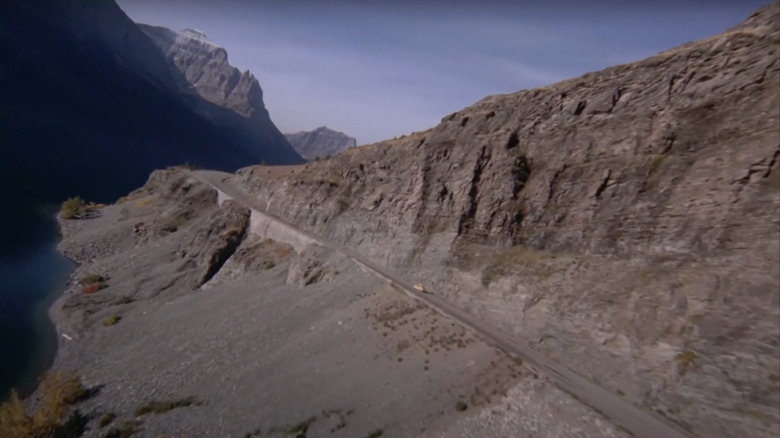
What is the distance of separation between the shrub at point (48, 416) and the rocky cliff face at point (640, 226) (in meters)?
25.8

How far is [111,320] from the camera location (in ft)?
127

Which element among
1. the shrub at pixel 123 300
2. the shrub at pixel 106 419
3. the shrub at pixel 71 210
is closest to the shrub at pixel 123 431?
the shrub at pixel 106 419

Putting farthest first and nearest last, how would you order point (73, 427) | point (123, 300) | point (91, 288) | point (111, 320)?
point (91, 288) < point (123, 300) < point (111, 320) < point (73, 427)

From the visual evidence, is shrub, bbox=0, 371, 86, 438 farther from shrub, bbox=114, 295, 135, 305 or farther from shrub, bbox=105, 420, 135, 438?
shrub, bbox=114, 295, 135, 305

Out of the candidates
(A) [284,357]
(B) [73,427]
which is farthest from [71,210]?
(A) [284,357]

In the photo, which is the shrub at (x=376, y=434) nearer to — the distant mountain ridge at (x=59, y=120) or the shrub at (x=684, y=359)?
the shrub at (x=684, y=359)

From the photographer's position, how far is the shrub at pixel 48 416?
23.2 meters

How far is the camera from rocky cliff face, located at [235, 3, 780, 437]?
15883 mm

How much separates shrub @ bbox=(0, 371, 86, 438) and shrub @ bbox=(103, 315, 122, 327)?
10827 mm

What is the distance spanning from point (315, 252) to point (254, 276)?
27.5ft

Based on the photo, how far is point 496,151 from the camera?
31.4m

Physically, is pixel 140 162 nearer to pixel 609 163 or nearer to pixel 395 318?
pixel 395 318

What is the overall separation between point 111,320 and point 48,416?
15477 mm

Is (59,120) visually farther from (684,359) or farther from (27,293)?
(684,359)
